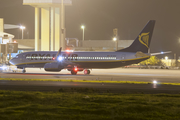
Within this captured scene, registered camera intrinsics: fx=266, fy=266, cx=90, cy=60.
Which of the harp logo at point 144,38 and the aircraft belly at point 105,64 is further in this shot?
the harp logo at point 144,38

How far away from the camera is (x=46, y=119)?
399 inches

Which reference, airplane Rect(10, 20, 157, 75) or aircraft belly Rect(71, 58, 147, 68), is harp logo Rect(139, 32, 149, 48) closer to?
airplane Rect(10, 20, 157, 75)

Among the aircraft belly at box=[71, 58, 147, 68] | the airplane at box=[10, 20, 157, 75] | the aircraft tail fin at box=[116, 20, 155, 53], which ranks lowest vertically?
the aircraft belly at box=[71, 58, 147, 68]

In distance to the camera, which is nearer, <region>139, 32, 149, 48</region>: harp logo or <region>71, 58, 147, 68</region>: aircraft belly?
<region>71, 58, 147, 68</region>: aircraft belly

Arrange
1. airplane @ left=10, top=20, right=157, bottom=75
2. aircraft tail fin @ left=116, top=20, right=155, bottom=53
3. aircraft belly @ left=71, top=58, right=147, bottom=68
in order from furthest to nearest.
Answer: aircraft tail fin @ left=116, top=20, right=155, bottom=53 → aircraft belly @ left=71, top=58, right=147, bottom=68 → airplane @ left=10, top=20, right=157, bottom=75

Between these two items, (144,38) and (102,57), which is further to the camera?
(144,38)

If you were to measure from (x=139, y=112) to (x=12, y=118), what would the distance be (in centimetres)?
549

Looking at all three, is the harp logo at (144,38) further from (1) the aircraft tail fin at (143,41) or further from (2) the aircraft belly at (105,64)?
(2) the aircraft belly at (105,64)

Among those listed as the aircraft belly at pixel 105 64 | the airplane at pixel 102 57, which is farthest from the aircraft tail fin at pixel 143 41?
the aircraft belly at pixel 105 64

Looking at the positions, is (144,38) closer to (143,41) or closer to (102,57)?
(143,41)

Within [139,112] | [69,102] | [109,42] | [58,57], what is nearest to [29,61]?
[58,57]

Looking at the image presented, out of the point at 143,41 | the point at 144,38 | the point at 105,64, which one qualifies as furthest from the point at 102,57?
the point at 144,38

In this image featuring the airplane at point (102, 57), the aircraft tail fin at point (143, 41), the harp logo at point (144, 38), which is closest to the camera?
the airplane at point (102, 57)

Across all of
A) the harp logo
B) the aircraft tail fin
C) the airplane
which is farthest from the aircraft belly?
the harp logo
